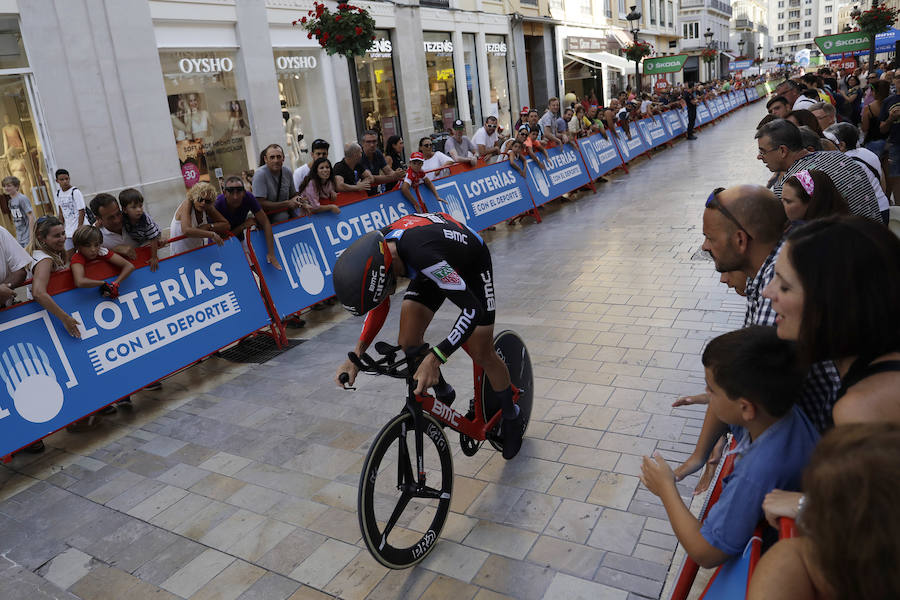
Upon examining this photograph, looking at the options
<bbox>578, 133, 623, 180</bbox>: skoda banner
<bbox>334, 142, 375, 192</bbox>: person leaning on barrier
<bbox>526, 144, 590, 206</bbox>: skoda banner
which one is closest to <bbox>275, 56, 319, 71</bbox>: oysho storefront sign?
<bbox>526, 144, 590, 206</bbox>: skoda banner

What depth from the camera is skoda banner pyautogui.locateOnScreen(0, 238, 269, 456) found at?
5.17 meters

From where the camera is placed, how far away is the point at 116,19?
1171cm

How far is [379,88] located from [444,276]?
16.6m

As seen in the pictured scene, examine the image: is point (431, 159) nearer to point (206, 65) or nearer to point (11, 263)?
point (206, 65)

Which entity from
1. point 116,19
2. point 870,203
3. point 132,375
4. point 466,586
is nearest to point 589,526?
point 466,586

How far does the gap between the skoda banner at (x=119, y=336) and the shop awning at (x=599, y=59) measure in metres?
27.2

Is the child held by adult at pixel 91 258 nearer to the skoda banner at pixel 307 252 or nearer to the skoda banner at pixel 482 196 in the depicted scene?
the skoda banner at pixel 307 252

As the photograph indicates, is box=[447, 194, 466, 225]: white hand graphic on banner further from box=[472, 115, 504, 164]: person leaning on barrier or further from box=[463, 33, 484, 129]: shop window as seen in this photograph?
box=[463, 33, 484, 129]: shop window

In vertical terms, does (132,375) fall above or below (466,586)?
above

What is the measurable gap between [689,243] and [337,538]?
7411 millimetres

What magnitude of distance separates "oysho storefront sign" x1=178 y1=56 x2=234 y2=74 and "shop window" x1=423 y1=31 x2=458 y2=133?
25.2 feet

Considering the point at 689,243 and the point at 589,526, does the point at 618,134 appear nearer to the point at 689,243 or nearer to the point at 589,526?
the point at 689,243

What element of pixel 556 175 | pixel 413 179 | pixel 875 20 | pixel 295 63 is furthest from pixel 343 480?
pixel 875 20

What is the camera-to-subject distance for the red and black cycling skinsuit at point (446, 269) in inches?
131
